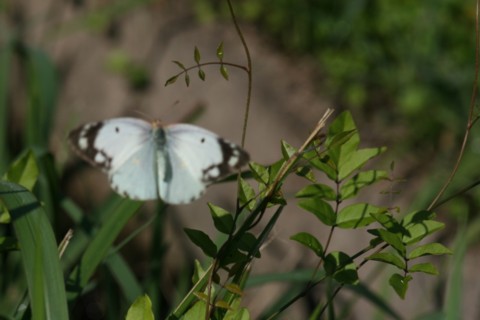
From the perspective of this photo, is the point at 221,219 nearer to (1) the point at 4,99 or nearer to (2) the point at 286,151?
(2) the point at 286,151

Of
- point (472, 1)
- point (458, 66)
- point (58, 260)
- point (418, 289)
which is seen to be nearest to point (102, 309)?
point (418, 289)

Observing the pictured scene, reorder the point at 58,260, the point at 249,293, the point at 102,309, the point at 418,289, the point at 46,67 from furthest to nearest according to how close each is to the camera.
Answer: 1. the point at 102,309
2. the point at 249,293
3. the point at 418,289
4. the point at 46,67
5. the point at 58,260

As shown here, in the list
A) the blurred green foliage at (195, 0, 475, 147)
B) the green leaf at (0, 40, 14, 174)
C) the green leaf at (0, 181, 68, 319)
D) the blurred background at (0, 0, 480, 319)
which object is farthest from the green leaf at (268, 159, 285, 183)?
the blurred green foliage at (195, 0, 475, 147)

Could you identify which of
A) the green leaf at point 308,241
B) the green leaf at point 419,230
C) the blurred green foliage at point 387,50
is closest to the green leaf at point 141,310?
the green leaf at point 308,241

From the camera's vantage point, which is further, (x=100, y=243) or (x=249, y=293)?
(x=249, y=293)

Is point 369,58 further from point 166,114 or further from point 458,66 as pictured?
point 166,114

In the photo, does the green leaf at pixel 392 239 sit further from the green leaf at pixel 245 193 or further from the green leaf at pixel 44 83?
the green leaf at pixel 44 83

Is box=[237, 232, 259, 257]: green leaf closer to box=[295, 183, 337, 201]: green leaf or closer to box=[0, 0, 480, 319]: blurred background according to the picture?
box=[295, 183, 337, 201]: green leaf
